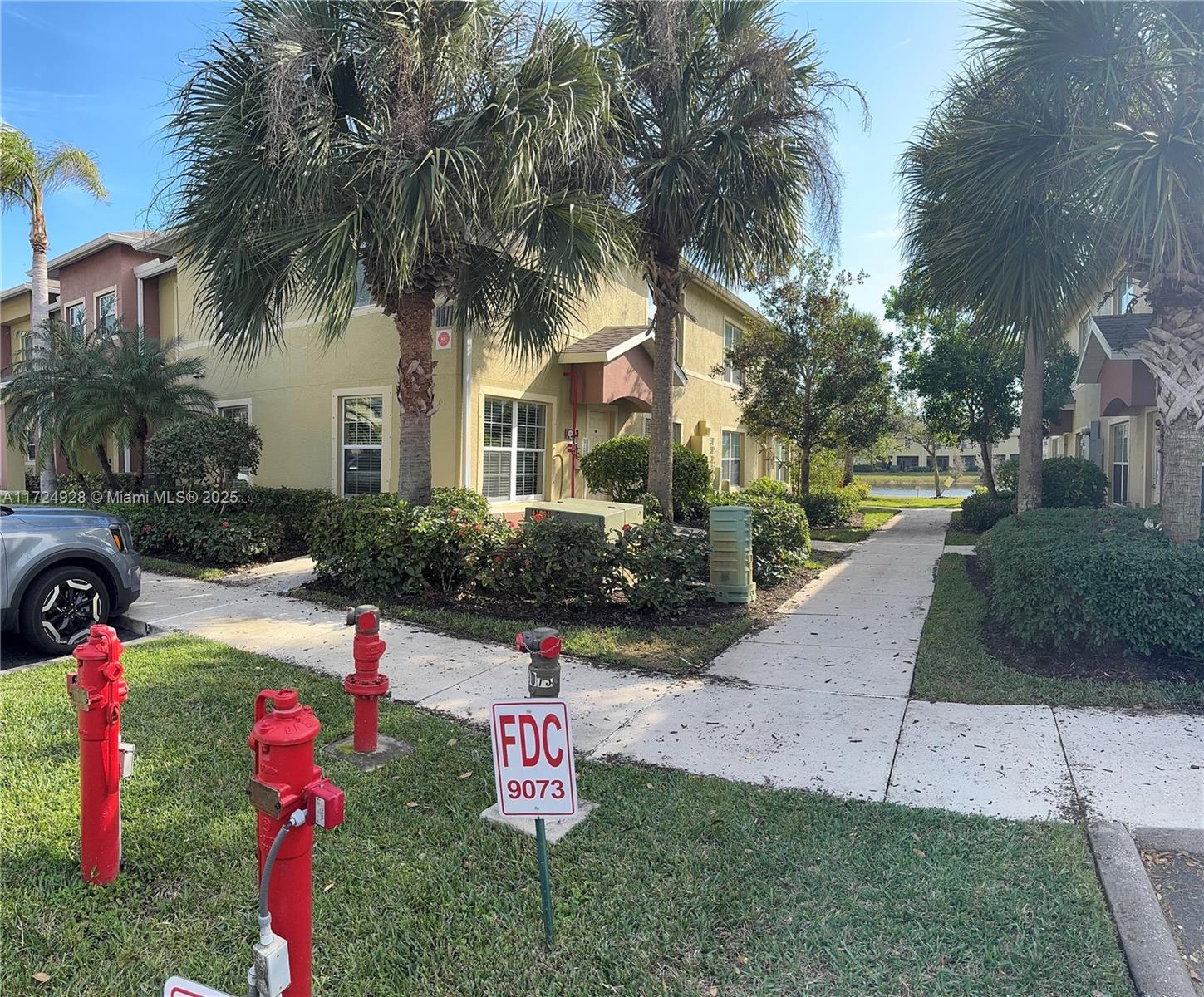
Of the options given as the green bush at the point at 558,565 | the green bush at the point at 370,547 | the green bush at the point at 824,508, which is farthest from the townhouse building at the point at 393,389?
the green bush at the point at 824,508

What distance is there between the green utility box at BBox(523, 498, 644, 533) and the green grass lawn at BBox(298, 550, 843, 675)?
131 cm

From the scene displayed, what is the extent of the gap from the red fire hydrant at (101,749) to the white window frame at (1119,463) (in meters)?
17.2

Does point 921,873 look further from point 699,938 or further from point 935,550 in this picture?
point 935,550

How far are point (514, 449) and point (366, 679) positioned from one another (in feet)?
28.7

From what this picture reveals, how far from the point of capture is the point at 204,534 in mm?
10812

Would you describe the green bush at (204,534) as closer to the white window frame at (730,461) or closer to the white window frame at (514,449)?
the white window frame at (514,449)

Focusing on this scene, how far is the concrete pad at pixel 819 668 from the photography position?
573 cm

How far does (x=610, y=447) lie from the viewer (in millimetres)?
13641

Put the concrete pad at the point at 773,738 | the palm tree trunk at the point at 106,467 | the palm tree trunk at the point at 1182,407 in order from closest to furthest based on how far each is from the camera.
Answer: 1. the concrete pad at the point at 773,738
2. the palm tree trunk at the point at 1182,407
3. the palm tree trunk at the point at 106,467

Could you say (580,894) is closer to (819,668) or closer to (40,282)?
(819,668)

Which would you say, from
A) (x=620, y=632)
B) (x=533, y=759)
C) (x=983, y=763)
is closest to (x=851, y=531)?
(x=620, y=632)

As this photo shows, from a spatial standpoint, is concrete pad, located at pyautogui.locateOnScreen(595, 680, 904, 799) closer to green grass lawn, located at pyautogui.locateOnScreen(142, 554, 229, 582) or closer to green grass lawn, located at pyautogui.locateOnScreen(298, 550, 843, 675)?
green grass lawn, located at pyautogui.locateOnScreen(298, 550, 843, 675)

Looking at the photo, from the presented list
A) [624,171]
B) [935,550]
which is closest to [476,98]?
[624,171]

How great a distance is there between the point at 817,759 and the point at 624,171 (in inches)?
335
